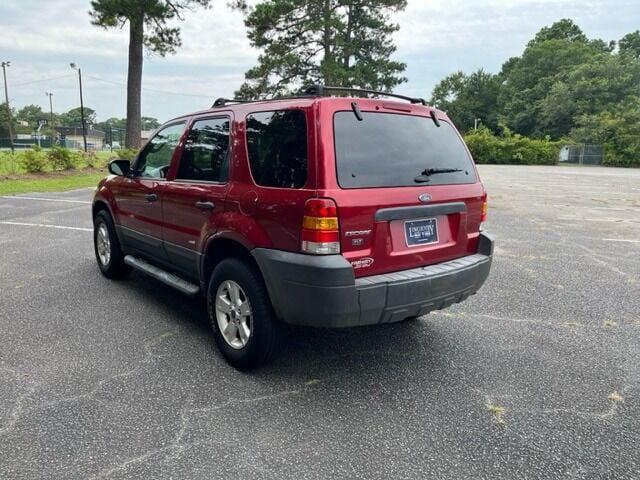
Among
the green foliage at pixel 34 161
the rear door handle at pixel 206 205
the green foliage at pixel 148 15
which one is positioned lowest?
the rear door handle at pixel 206 205

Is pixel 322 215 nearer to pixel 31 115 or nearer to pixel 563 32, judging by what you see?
pixel 563 32

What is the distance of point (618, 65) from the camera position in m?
49.7

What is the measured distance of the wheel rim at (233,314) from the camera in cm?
307

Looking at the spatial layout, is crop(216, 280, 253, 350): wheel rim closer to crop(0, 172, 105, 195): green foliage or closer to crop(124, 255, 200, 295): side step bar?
crop(124, 255, 200, 295): side step bar

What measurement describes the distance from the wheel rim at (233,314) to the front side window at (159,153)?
1.37 meters

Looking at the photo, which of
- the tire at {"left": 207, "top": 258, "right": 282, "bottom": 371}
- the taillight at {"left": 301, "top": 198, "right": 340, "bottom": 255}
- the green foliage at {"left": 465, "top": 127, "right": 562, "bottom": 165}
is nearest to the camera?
the taillight at {"left": 301, "top": 198, "right": 340, "bottom": 255}

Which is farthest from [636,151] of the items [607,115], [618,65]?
[618,65]

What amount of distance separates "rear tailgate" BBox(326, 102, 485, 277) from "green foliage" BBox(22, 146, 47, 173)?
16526mm

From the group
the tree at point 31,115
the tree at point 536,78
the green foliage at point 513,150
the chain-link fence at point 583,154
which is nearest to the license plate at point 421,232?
the green foliage at point 513,150

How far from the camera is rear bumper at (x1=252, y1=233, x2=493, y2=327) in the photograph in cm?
260

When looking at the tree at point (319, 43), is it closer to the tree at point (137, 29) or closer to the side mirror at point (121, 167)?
the tree at point (137, 29)

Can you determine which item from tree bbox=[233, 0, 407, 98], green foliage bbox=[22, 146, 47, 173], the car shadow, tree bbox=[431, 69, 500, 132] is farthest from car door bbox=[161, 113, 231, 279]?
tree bbox=[431, 69, 500, 132]

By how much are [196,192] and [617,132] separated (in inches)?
1799

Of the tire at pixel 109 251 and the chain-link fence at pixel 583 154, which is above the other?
the chain-link fence at pixel 583 154
